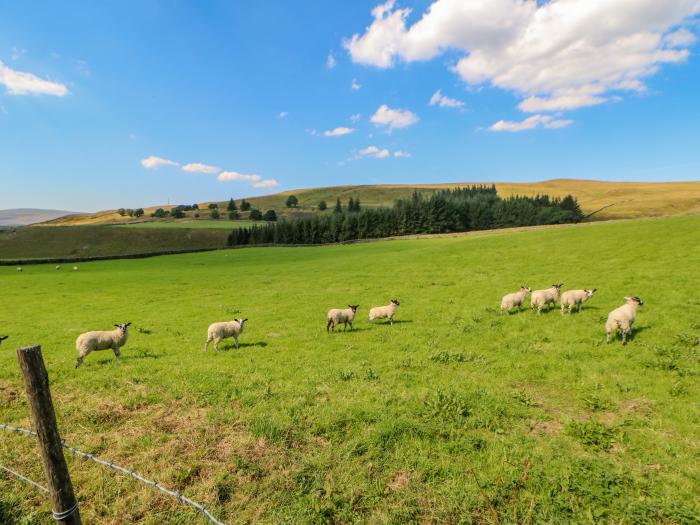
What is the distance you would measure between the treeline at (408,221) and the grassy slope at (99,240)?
2400cm

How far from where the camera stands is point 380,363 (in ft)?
42.4

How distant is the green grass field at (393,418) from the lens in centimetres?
608

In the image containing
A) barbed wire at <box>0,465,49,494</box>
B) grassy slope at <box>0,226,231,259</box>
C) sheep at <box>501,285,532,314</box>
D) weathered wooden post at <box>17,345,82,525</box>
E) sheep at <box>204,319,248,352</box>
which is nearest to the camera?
weathered wooden post at <box>17,345,82,525</box>

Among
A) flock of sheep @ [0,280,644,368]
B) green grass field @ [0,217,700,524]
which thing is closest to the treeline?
flock of sheep @ [0,280,644,368]

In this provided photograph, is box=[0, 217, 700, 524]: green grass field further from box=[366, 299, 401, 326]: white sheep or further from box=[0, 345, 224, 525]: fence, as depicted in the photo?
box=[0, 345, 224, 525]: fence

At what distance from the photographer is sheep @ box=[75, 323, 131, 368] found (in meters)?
13.1

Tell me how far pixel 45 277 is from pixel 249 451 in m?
53.8

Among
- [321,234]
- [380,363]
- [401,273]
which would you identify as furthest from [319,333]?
[321,234]

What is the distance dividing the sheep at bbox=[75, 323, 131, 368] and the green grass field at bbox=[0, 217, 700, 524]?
1.84ft

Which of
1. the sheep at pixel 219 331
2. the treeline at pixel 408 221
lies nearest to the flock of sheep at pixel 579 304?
the sheep at pixel 219 331

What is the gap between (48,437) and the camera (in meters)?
4.68

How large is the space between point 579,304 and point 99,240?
16140 centimetres

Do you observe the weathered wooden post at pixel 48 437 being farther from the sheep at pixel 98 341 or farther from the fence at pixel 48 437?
the sheep at pixel 98 341

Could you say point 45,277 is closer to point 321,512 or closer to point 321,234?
point 321,512
